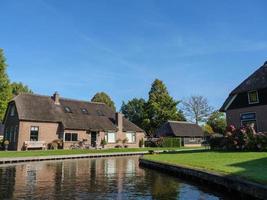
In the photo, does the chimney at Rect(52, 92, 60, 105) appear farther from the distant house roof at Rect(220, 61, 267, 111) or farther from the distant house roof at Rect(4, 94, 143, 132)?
the distant house roof at Rect(220, 61, 267, 111)

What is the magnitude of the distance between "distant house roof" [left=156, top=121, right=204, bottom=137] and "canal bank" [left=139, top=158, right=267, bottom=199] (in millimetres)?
38974

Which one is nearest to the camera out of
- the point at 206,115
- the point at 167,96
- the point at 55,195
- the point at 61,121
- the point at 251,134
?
the point at 55,195

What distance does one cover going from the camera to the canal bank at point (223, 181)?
10572 millimetres

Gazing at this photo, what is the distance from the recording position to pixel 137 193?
1241 centimetres

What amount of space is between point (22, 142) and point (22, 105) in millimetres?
5105

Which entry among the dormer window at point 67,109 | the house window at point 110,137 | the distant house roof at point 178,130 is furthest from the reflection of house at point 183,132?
the dormer window at point 67,109

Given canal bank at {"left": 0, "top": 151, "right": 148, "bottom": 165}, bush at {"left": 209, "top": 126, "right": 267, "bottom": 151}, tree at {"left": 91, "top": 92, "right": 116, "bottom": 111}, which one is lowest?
canal bank at {"left": 0, "top": 151, "right": 148, "bottom": 165}

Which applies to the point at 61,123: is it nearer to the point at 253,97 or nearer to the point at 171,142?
the point at 171,142

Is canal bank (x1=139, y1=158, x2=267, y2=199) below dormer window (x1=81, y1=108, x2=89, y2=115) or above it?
below

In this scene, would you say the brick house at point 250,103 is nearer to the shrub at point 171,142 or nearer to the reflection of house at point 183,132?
the shrub at point 171,142

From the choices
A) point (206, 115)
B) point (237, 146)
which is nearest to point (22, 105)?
point (237, 146)

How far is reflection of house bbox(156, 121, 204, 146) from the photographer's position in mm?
58500

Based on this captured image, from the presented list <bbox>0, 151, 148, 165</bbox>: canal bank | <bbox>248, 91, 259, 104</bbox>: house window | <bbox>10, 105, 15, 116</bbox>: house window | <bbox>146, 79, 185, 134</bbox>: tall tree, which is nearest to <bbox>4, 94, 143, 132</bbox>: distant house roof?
<bbox>10, 105, 15, 116</bbox>: house window

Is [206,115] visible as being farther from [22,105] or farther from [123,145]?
[22,105]
